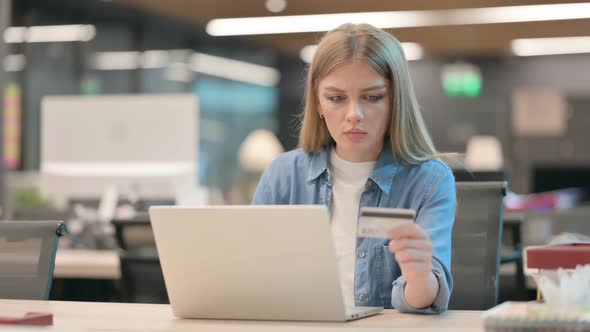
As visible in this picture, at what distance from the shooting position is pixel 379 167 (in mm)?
2264

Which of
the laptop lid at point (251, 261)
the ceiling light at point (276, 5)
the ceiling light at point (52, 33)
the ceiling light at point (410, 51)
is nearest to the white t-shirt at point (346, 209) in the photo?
the laptop lid at point (251, 261)

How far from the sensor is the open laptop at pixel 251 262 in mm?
1684

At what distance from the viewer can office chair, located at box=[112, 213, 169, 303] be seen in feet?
12.9

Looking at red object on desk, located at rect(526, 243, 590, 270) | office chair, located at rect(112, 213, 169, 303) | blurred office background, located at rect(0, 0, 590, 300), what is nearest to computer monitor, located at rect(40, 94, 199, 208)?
office chair, located at rect(112, 213, 169, 303)

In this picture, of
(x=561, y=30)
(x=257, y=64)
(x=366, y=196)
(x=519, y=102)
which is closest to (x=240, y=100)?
(x=257, y=64)

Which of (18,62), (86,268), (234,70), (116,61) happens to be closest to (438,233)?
(86,268)

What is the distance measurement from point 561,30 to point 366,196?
9.59 metres

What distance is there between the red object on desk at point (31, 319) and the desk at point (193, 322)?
0.08 feet

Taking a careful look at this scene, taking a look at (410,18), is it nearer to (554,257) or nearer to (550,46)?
(550,46)

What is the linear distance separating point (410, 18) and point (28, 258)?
8.74 meters

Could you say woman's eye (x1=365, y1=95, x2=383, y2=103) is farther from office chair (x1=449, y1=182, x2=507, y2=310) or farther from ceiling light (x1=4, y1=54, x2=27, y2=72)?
ceiling light (x1=4, y1=54, x2=27, y2=72)

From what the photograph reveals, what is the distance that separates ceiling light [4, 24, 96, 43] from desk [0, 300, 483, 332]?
8.45 meters

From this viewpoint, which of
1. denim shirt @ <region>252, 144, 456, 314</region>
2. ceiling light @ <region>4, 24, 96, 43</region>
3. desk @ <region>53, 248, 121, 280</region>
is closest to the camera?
denim shirt @ <region>252, 144, 456, 314</region>

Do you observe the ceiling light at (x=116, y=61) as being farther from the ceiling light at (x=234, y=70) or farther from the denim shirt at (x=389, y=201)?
the denim shirt at (x=389, y=201)
